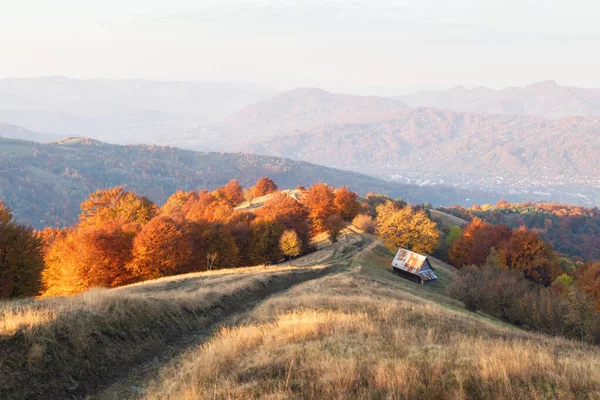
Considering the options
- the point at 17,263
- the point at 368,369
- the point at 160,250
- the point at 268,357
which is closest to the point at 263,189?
the point at 160,250

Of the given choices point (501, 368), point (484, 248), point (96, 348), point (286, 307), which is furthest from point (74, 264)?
point (484, 248)

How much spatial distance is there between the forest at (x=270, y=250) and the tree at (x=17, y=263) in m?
0.09

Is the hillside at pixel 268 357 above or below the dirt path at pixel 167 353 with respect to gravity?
above

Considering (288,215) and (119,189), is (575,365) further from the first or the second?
(119,189)

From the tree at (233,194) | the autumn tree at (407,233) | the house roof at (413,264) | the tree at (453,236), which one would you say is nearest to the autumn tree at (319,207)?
the autumn tree at (407,233)

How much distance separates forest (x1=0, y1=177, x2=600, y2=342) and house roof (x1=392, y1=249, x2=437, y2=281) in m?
6.63

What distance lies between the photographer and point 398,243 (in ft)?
257

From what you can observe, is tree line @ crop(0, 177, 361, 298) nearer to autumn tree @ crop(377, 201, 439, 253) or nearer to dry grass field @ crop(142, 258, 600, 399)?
autumn tree @ crop(377, 201, 439, 253)

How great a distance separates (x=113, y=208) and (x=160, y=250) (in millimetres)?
35946

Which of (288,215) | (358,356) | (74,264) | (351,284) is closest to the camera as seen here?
(358,356)

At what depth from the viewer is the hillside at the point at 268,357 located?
27.3 feet

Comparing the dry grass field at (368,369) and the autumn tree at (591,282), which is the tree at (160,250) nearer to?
the dry grass field at (368,369)

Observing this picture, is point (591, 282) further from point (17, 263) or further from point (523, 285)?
point (17, 263)

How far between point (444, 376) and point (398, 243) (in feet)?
236
